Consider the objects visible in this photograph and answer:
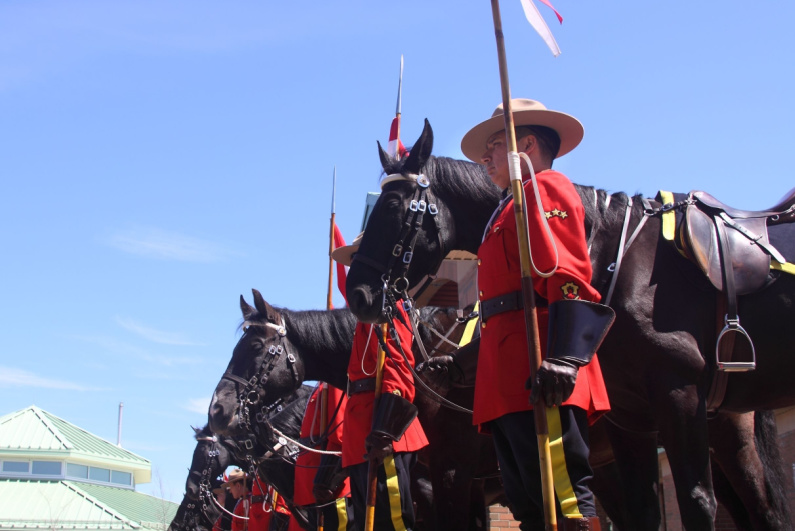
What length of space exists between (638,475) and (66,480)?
115 ft

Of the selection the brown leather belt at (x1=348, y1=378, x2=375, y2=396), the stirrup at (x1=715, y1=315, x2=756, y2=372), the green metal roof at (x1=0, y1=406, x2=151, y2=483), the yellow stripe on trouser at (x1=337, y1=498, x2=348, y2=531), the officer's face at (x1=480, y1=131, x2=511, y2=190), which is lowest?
the yellow stripe on trouser at (x1=337, y1=498, x2=348, y2=531)

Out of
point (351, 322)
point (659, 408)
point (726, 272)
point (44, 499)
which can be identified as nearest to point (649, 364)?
point (659, 408)

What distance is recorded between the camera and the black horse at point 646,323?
3865 mm

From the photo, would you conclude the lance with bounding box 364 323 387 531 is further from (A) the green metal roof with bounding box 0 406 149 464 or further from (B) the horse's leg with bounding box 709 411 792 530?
(A) the green metal roof with bounding box 0 406 149 464

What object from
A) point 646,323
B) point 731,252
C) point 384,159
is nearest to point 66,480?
point 384,159

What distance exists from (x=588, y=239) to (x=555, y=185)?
749 mm

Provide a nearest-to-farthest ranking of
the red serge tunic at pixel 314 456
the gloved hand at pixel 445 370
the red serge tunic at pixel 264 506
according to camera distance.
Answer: the gloved hand at pixel 445 370
the red serge tunic at pixel 314 456
the red serge tunic at pixel 264 506

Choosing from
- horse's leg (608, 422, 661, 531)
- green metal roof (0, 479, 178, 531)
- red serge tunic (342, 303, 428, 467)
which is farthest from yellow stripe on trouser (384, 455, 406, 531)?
green metal roof (0, 479, 178, 531)

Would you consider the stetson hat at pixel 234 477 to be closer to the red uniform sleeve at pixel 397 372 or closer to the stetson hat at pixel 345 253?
the stetson hat at pixel 345 253

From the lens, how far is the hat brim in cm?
418

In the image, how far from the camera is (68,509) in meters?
32.9

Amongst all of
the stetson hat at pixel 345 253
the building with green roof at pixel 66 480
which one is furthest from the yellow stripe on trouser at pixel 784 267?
the building with green roof at pixel 66 480

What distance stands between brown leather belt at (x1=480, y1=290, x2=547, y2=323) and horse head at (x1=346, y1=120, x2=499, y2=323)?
839mm

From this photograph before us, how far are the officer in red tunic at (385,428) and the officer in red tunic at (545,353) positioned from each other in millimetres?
1199
